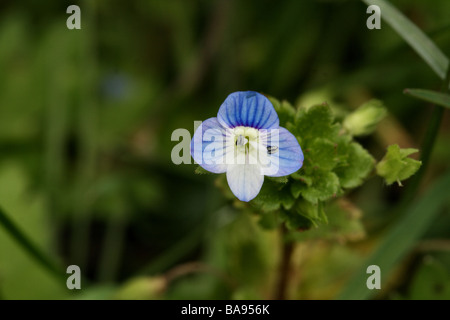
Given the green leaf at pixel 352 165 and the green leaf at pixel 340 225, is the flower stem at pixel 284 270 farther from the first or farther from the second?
the green leaf at pixel 352 165

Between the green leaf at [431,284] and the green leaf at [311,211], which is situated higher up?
the green leaf at [311,211]

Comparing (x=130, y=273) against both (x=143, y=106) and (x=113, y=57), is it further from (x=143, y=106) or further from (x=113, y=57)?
(x=113, y=57)

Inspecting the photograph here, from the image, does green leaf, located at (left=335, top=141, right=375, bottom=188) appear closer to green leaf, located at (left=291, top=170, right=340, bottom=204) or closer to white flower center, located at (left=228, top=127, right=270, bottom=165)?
green leaf, located at (left=291, top=170, right=340, bottom=204)

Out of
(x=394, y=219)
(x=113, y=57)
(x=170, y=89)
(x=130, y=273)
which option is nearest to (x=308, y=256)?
(x=394, y=219)

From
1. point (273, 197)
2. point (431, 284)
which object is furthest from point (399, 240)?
point (273, 197)

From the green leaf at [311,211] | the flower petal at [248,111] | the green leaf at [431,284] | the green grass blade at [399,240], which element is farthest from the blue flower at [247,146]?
the green leaf at [431,284]

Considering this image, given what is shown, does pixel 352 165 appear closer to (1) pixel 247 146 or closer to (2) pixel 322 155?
(2) pixel 322 155

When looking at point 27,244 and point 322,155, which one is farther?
point 27,244
